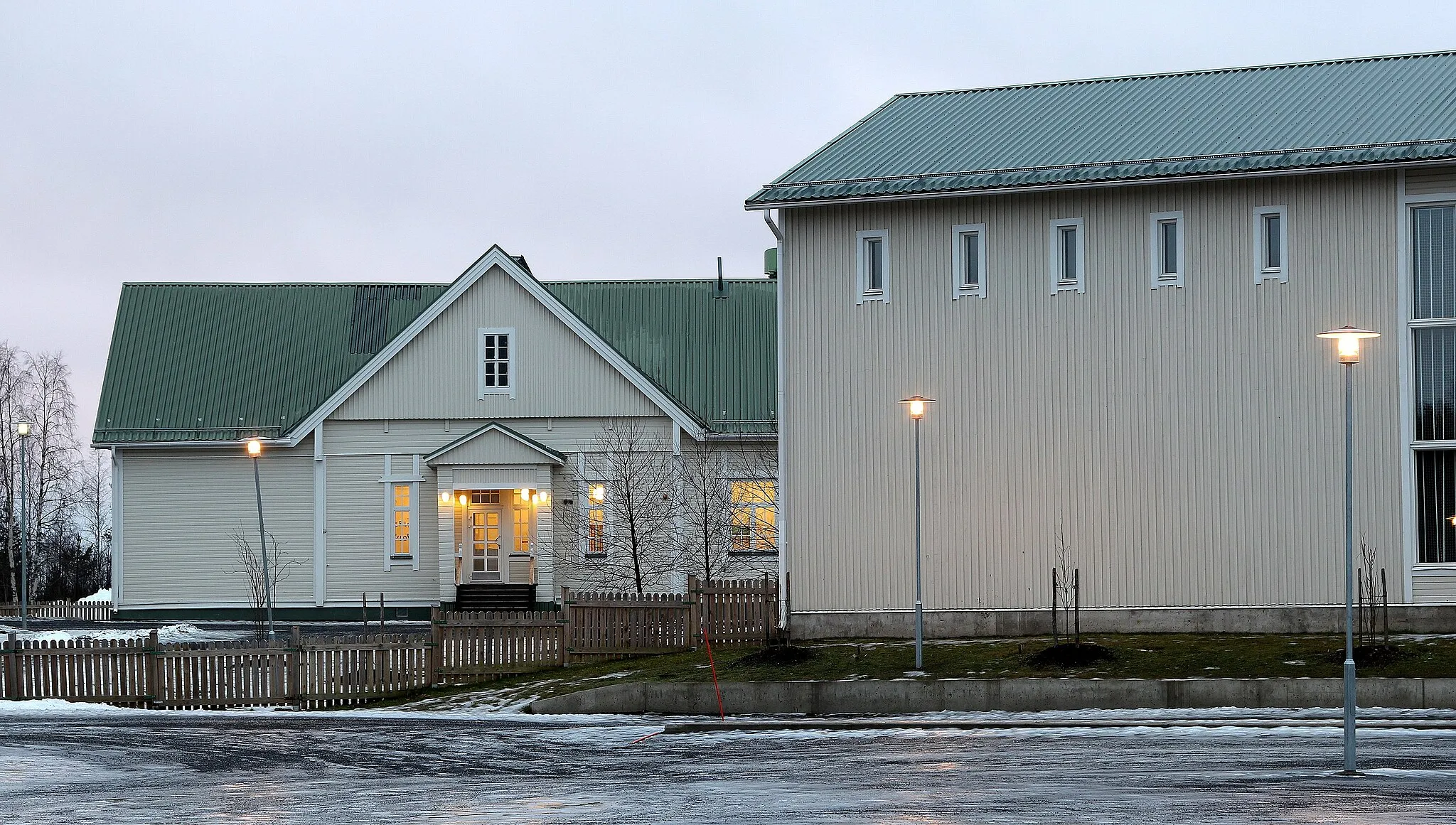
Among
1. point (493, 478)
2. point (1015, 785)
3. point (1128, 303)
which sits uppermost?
point (1128, 303)

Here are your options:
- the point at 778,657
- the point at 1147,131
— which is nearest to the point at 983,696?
the point at 778,657

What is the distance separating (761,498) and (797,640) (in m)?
14.3

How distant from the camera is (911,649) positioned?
26.6 m

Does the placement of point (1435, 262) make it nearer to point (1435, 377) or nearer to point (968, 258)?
point (1435, 377)

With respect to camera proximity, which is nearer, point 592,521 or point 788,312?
point 788,312

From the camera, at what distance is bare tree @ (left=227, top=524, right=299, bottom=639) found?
42.5 meters

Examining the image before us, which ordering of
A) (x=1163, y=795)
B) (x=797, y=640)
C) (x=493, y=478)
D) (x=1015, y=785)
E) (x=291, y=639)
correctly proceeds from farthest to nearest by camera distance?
(x=493, y=478), (x=797, y=640), (x=291, y=639), (x=1015, y=785), (x=1163, y=795)

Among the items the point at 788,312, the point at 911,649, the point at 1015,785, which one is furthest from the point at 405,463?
the point at 1015,785

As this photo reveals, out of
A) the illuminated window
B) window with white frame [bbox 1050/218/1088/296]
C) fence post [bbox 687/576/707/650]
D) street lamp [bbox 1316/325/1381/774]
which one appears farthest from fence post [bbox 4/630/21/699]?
street lamp [bbox 1316/325/1381/774]

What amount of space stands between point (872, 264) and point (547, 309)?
1510cm

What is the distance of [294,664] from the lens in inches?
1035

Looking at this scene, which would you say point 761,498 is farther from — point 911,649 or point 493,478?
point 911,649

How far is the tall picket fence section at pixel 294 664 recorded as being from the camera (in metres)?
26.5

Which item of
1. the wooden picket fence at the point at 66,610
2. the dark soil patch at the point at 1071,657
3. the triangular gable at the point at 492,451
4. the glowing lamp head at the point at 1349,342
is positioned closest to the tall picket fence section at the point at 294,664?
the dark soil patch at the point at 1071,657
